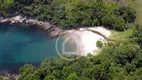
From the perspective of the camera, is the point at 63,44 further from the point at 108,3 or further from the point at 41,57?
the point at 108,3

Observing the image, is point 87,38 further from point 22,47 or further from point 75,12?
point 22,47

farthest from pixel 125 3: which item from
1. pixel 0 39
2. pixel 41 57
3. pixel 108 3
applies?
pixel 0 39

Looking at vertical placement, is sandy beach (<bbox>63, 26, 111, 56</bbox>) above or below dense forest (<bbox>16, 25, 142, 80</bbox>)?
above

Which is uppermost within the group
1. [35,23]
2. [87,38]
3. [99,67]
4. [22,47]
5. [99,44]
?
[35,23]

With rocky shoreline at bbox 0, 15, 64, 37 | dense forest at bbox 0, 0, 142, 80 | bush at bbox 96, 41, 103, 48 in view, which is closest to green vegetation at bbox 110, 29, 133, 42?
dense forest at bbox 0, 0, 142, 80

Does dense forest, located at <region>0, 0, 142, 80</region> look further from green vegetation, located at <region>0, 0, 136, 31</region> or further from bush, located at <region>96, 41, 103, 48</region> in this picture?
bush, located at <region>96, 41, 103, 48</region>

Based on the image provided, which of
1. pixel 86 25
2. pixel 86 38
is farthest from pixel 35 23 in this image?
pixel 86 38
